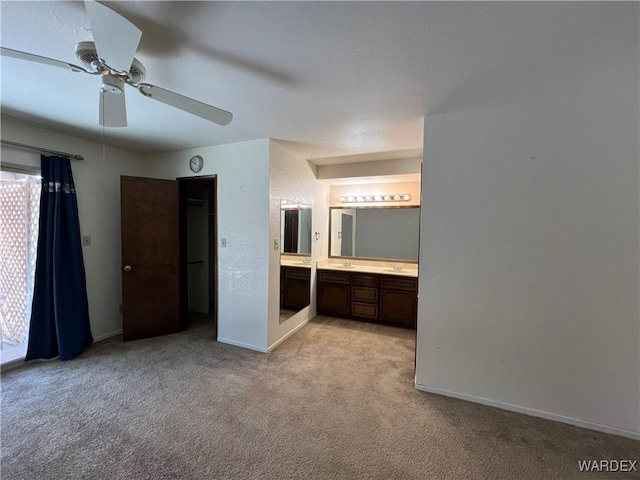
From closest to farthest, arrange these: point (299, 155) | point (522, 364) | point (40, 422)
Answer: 1. point (40, 422)
2. point (522, 364)
3. point (299, 155)

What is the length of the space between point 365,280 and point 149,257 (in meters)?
2.90

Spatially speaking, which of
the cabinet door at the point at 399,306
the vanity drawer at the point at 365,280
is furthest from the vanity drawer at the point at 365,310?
the vanity drawer at the point at 365,280

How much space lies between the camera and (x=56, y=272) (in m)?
2.69

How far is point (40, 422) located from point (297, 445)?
183 cm

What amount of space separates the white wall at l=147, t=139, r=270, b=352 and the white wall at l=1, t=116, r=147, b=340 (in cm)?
108

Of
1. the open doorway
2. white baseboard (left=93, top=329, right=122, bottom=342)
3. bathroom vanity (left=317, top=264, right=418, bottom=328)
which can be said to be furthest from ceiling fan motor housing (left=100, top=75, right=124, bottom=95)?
bathroom vanity (left=317, top=264, right=418, bottom=328)

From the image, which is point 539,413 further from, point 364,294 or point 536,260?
point 364,294

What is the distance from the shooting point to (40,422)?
1.87 m

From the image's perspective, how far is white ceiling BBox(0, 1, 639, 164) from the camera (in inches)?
45.9

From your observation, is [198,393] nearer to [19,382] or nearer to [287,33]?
[19,382]

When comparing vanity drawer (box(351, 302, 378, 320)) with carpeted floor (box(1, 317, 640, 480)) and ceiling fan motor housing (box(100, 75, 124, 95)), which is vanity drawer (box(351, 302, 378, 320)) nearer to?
carpeted floor (box(1, 317, 640, 480))

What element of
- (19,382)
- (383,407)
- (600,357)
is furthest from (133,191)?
(600,357)

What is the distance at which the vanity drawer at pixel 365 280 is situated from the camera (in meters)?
3.89

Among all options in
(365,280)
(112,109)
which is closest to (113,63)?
(112,109)
